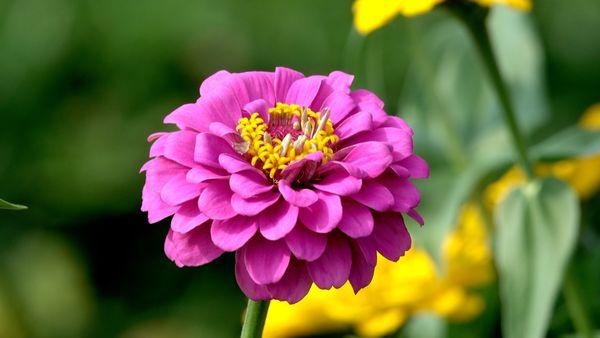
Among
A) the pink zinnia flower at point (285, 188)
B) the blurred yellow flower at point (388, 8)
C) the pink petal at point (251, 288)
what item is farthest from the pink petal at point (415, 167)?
the blurred yellow flower at point (388, 8)

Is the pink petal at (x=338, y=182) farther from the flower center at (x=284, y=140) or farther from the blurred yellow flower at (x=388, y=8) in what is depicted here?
the blurred yellow flower at (x=388, y=8)

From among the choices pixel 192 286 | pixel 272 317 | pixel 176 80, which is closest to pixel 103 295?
pixel 192 286

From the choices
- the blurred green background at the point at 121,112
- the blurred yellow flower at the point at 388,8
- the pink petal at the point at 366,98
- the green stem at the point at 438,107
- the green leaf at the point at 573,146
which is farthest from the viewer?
the blurred green background at the point at 121,112

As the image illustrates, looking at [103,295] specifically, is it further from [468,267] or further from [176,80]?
[468,267]

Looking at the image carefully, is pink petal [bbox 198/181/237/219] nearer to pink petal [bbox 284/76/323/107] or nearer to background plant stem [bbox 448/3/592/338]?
pink petal [bbox 284/76/323/107]

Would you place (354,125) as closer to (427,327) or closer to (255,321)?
(255,321)
